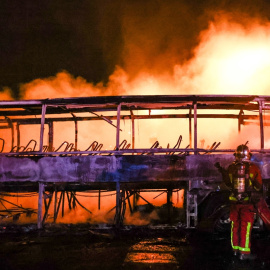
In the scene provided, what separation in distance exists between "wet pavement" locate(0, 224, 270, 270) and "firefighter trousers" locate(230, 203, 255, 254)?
10.4 inches

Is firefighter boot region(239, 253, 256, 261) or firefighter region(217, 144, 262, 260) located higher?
firefighter region(217, 144, 262, 260)

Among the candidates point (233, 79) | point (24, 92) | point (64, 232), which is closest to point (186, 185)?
point (64, 232)

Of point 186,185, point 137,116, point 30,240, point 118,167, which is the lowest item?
point 30,240

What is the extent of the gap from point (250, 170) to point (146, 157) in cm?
266

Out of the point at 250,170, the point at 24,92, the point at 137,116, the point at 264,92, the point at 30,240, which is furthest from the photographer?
the point at 24,92

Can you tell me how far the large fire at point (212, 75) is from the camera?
551 inches

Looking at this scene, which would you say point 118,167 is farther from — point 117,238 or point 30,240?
point 30,240

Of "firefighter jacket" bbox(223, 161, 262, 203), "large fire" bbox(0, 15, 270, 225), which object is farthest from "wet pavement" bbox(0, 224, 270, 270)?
"large fire" bbox(0, 15, 270, 225)

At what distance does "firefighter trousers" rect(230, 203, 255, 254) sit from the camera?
4.94m

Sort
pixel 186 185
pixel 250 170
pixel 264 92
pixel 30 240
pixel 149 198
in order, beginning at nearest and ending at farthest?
pixel 250 170
pixel 30 240
pixel 186 185
pixel 149 198
pixel 264 92

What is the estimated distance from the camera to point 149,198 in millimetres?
11812

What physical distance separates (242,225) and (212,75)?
10.7 metres

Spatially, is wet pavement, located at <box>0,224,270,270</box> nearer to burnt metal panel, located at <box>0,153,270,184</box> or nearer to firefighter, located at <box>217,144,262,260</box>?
firefighter, located at <box>217,144,262,260</box>

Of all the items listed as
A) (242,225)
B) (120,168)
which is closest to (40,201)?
(120,168)
